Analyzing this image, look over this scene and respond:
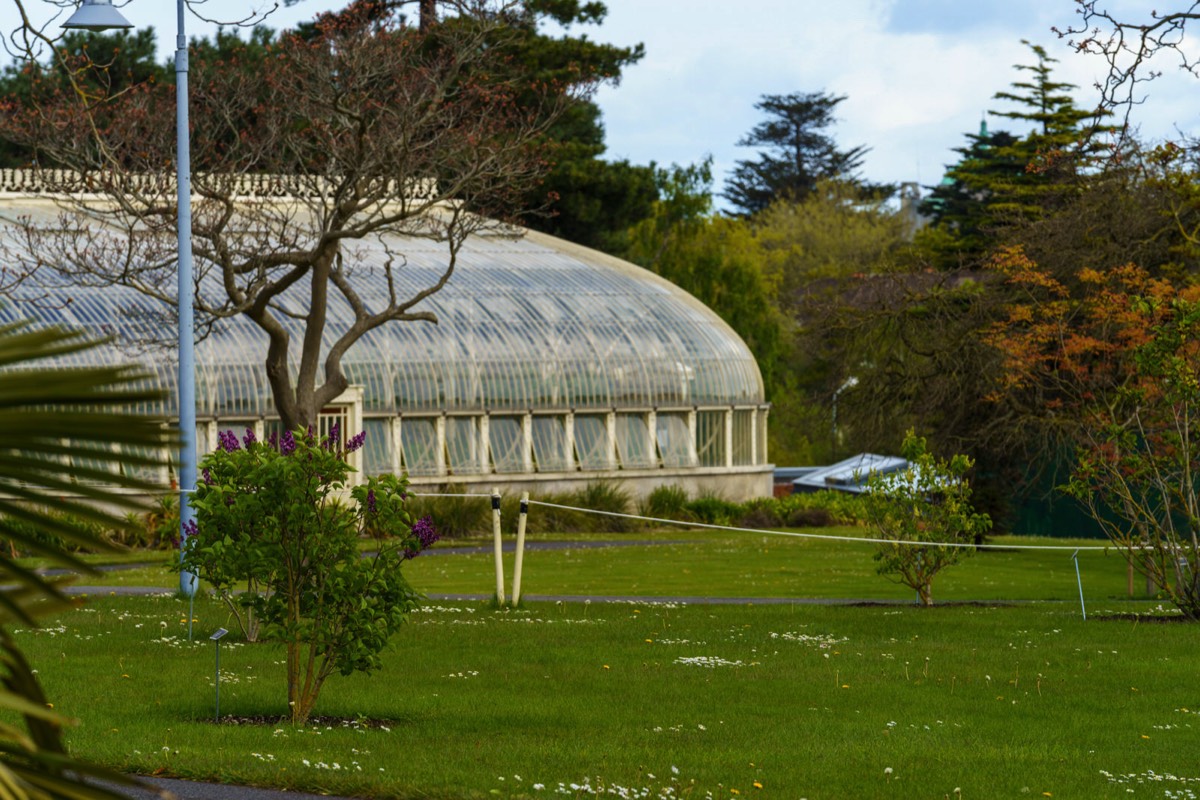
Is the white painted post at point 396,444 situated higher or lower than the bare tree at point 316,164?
lower

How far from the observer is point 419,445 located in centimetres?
3509

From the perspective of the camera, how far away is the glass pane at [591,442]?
37125 millimetres

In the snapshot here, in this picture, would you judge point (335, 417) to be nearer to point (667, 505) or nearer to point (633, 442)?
point (633, 442)

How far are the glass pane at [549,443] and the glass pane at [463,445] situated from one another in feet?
4.66

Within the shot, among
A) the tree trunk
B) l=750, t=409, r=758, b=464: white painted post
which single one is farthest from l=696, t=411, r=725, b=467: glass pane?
the tree trunk

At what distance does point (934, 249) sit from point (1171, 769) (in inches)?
1180

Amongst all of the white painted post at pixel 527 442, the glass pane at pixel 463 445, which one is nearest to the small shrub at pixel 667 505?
the white painted post at pixel 527 442

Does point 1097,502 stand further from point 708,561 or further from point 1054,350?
point 708,561

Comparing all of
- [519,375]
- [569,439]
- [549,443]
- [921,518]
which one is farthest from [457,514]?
[921,518]

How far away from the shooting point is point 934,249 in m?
38.0

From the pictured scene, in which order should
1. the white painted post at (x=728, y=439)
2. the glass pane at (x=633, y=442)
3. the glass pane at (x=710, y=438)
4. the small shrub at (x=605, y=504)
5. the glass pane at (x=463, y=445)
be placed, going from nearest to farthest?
the small shrub at (x=605, y=504) → the glass pane at (x=463, y=445) → the glass pane at (x=633, y=442) → the glass pane at (x=710, y=438) → the white painted post at (x=728, y=439)

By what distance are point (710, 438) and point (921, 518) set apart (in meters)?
21.4

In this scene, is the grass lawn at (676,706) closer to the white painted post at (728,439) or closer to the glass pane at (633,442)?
the glass pane at (633,442)

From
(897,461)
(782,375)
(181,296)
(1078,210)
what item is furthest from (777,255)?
(181,296)
